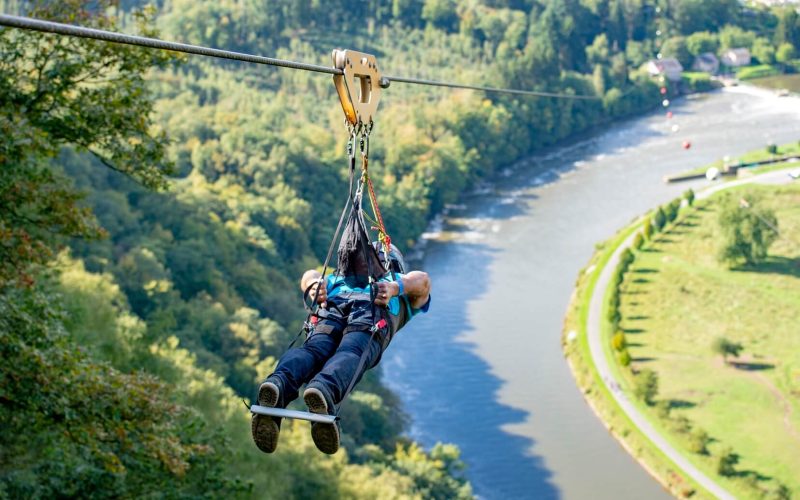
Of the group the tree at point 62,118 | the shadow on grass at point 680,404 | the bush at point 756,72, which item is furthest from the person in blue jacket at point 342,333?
the bush at point 756,72

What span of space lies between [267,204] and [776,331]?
17.3 m

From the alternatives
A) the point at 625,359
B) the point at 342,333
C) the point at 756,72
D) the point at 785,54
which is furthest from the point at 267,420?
the point at 785,54

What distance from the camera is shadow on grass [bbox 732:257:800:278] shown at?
115 ft

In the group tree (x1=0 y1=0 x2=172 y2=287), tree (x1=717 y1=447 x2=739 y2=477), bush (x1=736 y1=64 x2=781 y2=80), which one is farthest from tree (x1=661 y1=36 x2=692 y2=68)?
tree (x1=0 y1=0 x2=172 y2=287)

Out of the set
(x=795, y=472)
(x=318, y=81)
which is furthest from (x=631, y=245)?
(x=318, y=81)

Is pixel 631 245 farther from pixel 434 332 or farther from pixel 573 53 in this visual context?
pixel 573 53

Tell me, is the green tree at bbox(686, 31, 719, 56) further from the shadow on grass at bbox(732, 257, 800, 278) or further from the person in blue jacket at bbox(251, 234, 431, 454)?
the person in blue jacket at bbox(251, 234, 431, 454)

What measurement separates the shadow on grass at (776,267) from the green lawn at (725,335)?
0.04 meters

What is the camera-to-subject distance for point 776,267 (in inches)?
1400

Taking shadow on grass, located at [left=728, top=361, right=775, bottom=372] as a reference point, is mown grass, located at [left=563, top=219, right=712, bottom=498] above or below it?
below

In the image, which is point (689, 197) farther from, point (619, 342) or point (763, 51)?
point (763, 51)

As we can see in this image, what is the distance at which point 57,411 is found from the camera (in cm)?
903

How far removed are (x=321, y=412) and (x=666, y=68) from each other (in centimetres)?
6096

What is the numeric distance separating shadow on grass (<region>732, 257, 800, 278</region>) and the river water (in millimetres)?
5784
